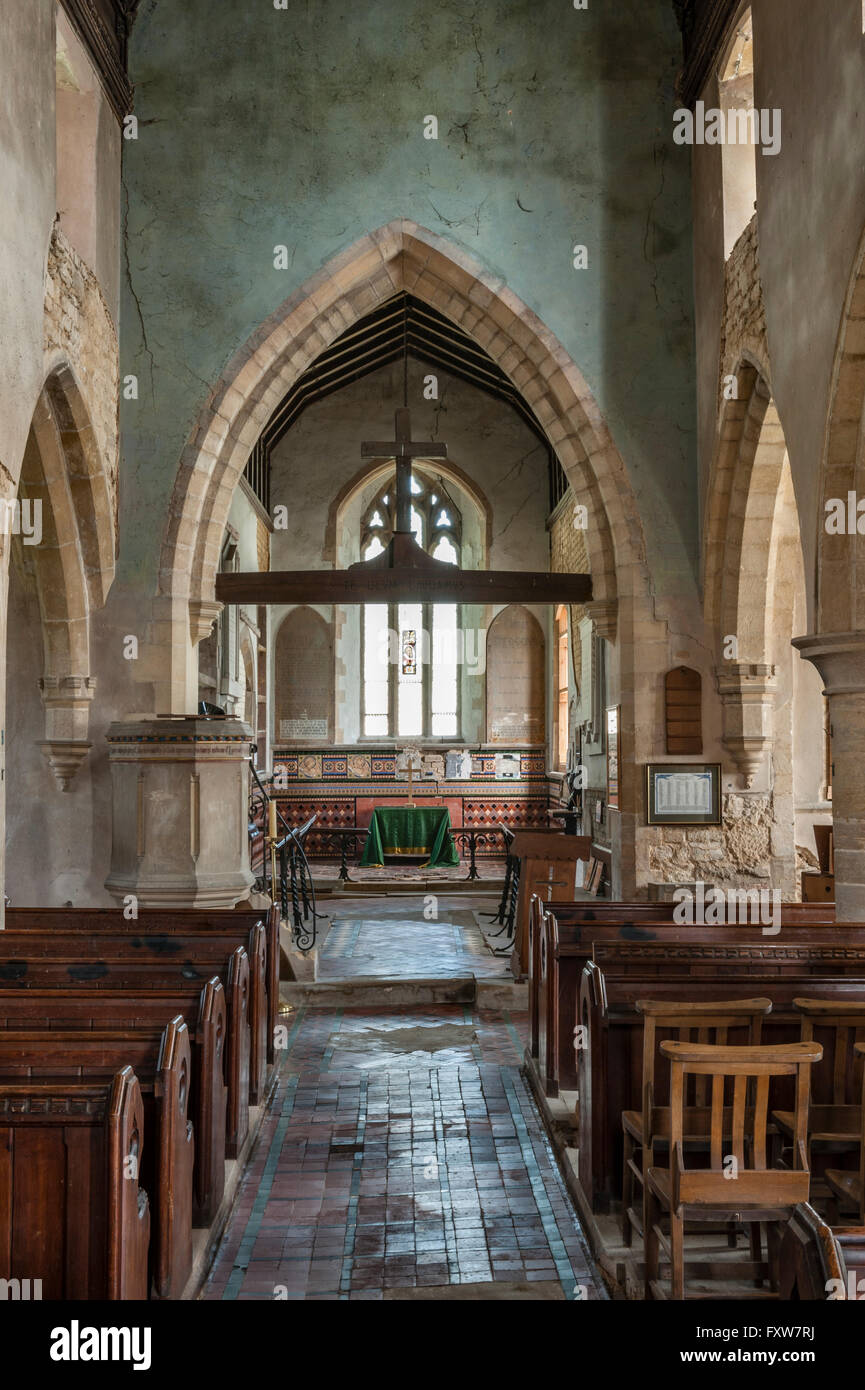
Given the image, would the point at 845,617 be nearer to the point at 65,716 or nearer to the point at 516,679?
the point at 65,716

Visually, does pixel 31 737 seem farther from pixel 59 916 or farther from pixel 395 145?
pixel 395 145

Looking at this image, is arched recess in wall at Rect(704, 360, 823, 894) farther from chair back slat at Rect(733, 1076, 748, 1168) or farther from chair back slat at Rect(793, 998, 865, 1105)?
chair back slat at Rect(733, 1076, 748, 1168)

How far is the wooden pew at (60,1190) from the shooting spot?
2455mm

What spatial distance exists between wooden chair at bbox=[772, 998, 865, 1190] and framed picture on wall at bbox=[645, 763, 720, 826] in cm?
524

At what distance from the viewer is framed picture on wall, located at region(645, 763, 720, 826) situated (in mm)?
8969

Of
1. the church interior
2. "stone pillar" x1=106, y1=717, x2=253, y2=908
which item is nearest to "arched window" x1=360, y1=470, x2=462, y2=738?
the church interior

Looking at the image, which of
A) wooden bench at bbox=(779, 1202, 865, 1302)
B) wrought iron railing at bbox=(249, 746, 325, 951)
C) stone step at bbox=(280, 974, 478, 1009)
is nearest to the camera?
wooden bench at bbox=(779, 1202, 865, 1302)

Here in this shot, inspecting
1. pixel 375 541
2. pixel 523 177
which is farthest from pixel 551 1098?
pixel 375 541

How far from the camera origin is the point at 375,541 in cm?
1669

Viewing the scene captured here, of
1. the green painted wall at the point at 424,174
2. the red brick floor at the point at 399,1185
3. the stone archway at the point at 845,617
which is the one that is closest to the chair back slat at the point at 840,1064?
the red brick floor at the point at 399,1185

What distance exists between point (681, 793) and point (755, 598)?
1.61 meters

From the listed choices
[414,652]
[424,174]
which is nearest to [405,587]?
[424,174]

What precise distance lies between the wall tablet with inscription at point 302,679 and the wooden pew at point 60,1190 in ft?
44.8
